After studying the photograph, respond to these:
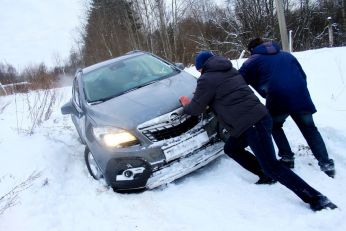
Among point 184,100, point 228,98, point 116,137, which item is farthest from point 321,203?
point 116,137

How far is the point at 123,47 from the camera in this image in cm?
3216

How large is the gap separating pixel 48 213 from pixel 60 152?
6.53 ft

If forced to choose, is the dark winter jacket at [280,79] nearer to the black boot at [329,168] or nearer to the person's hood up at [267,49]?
the person's hood up at [267,49]

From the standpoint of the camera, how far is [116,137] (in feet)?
14.1

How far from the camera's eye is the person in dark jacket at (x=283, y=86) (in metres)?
4.02

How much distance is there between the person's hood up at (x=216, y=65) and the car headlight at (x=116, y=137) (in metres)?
1.15

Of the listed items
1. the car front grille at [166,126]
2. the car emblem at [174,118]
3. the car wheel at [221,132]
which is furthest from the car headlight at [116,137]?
the car wheel at [221,132]

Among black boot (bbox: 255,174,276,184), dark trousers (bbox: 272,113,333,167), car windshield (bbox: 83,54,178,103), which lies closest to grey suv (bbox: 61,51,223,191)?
car windshield (bbox: 83,54,178,103)

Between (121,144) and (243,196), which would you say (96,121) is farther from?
(243,196)

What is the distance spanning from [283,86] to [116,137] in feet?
6.30

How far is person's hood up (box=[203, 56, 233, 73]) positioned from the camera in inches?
149

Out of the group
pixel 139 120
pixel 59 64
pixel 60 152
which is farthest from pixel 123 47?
pixel 139 120

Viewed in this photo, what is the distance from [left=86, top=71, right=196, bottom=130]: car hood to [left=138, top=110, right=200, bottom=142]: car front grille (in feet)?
0.23

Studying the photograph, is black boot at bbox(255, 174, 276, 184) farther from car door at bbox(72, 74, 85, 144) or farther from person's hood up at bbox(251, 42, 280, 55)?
car door at bbox(72, 74, 85, 144)
